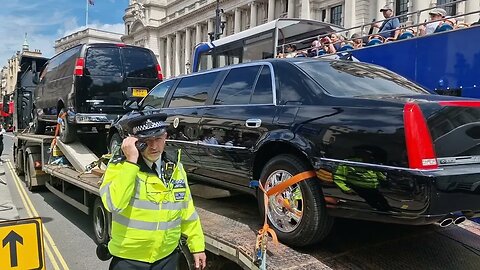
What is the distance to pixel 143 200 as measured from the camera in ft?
8.63

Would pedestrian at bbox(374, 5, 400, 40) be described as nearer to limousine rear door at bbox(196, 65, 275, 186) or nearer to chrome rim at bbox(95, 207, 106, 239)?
limousine rear door at bbox(196, 65, 275, 186)

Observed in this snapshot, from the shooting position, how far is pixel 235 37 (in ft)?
41.4

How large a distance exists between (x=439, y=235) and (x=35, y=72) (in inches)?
459

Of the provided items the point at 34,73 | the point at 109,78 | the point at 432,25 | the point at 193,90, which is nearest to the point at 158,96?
the point at 193,90

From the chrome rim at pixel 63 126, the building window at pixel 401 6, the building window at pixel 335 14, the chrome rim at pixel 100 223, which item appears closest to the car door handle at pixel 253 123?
the chrome rim at pixel 100 223

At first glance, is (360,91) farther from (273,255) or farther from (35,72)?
(35,72)

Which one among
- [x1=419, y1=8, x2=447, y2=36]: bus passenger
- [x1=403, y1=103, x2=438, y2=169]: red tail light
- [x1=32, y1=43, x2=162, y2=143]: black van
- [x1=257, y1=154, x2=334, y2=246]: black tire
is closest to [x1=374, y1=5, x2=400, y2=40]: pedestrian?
[x1=419, y1=8, x2=447, y2=36]: bus passenger

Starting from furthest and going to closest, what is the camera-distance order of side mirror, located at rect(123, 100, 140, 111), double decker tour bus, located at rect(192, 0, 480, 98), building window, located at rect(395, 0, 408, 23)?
1. building window, located at rect(395, 0, 408, 23)
2. side mirror, located at rect(123, 100, 140, 111)
3. double decker tour bus, located at rect(192, 0, 480, 98)

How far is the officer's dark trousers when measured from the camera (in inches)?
105

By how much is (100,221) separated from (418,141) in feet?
14.6

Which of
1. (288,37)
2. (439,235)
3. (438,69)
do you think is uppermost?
(288,37)

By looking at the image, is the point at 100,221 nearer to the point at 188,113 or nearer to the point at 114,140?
the point at 114,140

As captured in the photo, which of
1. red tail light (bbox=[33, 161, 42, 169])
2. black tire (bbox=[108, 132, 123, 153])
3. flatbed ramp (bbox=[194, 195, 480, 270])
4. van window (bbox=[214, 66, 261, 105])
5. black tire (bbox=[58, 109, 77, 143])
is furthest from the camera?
red tail light (bbox=[33, 161, 42, 169])

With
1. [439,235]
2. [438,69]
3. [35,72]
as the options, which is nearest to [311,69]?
[439,235]
